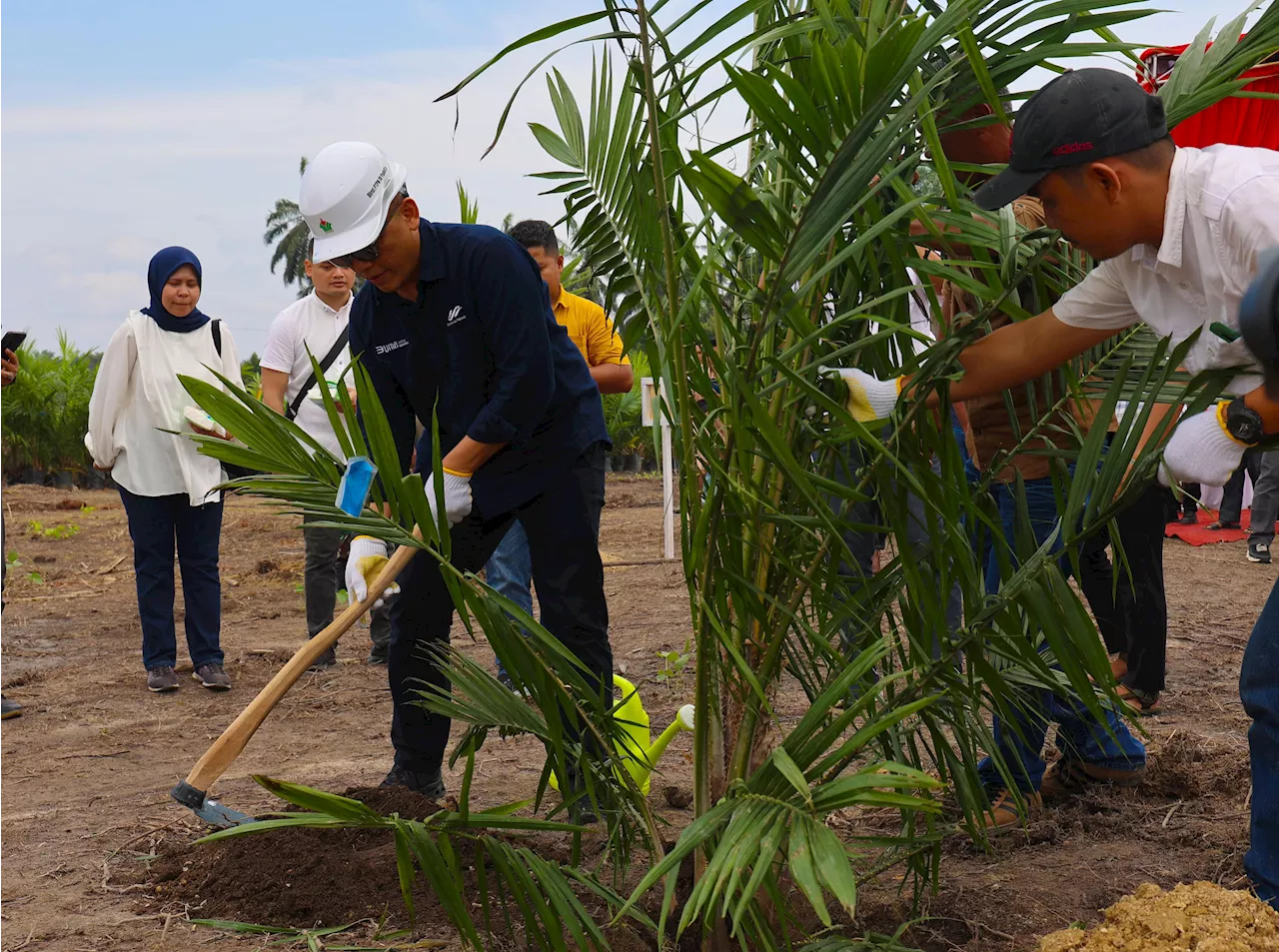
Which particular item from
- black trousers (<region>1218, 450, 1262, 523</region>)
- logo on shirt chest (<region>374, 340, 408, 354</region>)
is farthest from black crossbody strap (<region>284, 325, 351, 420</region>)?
black trousers (<region>1218, 450, 1262, 523</region>)

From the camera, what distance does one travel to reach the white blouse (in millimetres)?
4504

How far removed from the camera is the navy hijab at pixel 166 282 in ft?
15.1

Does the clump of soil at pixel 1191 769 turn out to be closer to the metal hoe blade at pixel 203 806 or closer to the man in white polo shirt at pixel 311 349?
the metal hoe blade at pixel 203 806

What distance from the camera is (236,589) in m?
7.53

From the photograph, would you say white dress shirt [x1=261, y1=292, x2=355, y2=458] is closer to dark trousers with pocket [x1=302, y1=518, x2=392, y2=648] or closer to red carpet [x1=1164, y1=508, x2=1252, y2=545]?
dark trousers with pocket [x1=302, y1=518, x2=392, y2=648]

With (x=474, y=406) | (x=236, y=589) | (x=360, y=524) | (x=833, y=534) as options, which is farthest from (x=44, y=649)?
(x=833, y=534)

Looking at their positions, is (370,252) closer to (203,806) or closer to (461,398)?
(461,398)

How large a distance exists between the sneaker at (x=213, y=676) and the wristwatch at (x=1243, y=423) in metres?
3.96

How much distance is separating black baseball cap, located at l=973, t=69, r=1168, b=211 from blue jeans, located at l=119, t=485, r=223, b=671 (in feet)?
12.0

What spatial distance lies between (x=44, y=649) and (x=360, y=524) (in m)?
4.66

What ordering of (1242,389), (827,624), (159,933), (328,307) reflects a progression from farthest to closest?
Answer: (328,307) < (159,933) < (827,624) < (1242,389)

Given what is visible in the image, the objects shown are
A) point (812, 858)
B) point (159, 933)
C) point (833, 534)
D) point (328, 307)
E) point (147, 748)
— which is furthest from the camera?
point (328, 307)

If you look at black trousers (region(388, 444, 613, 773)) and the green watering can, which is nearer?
the green watering can

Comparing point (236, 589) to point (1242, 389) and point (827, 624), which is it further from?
point (1242, 389)
